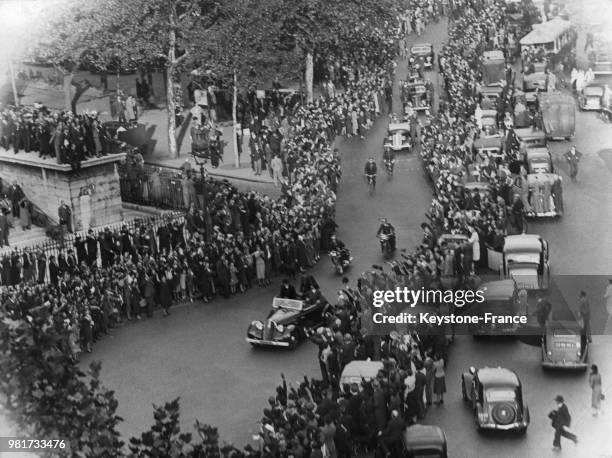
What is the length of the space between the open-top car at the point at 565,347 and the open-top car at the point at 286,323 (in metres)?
6.19

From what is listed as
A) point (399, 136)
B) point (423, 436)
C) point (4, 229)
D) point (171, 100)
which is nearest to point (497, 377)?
point (423, 436)

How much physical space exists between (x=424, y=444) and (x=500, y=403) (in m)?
2.80

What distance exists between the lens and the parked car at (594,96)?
59.6 m

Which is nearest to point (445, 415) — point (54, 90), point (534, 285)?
point (534, 285)

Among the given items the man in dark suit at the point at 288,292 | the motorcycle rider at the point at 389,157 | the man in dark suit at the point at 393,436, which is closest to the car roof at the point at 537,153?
the motorcycle rider at the point at 389,157

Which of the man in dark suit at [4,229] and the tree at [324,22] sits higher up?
the tree at [324,22]

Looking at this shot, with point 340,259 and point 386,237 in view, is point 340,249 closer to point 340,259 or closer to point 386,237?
point 340,259

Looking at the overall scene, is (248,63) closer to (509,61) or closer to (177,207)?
(177,207)

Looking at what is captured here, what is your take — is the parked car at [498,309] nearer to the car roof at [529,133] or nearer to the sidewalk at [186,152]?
the car roof at [529,133]

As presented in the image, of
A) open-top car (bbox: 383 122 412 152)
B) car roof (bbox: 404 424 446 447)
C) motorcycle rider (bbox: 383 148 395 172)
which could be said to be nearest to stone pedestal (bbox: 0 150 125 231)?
motorcycle rider (bbox: 383 148 395 172)

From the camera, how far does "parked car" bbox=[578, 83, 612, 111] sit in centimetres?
5958

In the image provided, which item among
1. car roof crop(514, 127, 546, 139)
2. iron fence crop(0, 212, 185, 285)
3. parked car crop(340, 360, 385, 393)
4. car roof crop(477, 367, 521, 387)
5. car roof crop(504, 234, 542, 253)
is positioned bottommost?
parked car crop(340, 360, 385, 393)

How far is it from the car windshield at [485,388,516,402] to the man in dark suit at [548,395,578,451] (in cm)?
127

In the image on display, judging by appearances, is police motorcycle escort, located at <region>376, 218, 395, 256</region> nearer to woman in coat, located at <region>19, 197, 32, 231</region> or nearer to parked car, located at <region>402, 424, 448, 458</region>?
woman in coat, located at <region>19, 197, 32, 231</region>
